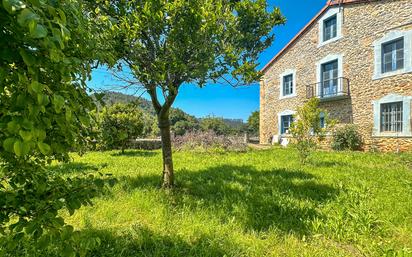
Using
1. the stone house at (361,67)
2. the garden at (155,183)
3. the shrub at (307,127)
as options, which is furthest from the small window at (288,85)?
the garden at (155,183)

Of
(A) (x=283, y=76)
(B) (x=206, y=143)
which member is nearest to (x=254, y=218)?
(B) (x=206, y=143)

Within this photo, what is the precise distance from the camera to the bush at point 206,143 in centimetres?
1401

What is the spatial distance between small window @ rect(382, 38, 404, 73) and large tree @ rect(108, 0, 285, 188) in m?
11.3

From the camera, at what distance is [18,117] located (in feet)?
2.63

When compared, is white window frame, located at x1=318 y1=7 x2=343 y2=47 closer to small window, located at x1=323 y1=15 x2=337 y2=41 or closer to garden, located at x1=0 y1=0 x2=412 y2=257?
small window, located at x1=323 y1=15 x2=337 y2=41

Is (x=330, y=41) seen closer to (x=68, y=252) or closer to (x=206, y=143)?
(x=206, y=143)

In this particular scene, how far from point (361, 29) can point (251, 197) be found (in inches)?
537

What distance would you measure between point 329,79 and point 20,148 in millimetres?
17446

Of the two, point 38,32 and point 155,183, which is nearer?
point 38,32

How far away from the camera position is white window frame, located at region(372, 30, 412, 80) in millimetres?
11844

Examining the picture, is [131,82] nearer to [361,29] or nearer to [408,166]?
[408,166]

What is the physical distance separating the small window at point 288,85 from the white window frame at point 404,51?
20.4 feet

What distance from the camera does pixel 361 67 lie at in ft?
46.2

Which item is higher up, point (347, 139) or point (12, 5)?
point (12, 5)
